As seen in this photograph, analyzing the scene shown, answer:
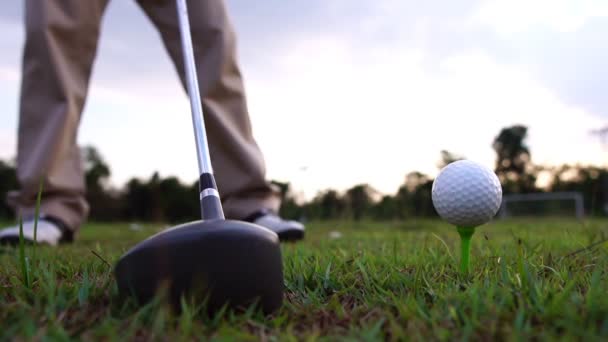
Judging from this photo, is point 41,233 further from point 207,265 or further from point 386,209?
point 386,209

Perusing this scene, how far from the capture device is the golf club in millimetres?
845

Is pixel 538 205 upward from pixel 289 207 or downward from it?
downward

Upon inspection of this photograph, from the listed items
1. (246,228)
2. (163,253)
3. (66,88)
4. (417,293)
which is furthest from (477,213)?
(66,88)

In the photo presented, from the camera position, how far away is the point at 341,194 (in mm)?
7766

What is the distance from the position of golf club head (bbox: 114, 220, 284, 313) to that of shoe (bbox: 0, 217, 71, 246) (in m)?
1.70

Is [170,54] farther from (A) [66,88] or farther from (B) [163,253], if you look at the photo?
(B) [163,253]

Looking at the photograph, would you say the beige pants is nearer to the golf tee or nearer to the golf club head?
the golf tee

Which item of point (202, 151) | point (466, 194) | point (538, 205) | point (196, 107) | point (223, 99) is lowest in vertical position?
point (538, 205)

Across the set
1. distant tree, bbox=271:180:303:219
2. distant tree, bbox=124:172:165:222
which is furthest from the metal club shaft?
distant tree, bbox=124:172:165:222

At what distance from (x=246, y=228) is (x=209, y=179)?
41 centimetres

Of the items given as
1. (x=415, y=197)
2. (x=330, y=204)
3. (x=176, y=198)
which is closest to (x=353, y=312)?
(x=330, y=204)

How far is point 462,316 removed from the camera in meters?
0.84

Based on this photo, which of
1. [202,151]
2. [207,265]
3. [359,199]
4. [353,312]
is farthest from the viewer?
[359,199]

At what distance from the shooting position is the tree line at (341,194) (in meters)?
7.52
